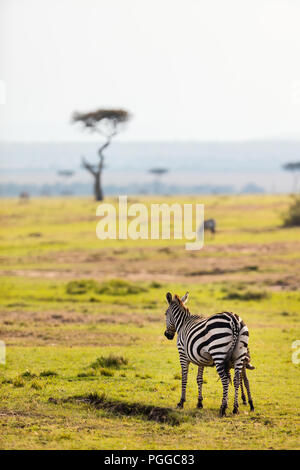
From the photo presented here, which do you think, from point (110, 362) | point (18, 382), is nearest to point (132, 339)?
point (110, 362)

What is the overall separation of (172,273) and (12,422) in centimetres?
1918

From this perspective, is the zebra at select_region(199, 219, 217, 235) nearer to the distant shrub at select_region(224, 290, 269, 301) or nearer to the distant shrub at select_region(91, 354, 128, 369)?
the distant shrub at select_region(224, 290, 269, 301)

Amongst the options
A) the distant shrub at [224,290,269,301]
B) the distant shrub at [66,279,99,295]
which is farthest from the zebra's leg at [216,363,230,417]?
the distant shrub at [66,279,99,295]

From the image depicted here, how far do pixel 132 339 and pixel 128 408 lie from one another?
630cm

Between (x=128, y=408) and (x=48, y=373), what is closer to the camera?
(x=128, y=408)

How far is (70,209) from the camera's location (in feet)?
190

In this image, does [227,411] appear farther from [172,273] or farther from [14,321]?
[172,273]

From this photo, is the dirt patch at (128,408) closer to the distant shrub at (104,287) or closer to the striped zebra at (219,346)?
the striped zebra at (219,346)

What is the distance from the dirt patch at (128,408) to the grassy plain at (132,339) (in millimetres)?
20

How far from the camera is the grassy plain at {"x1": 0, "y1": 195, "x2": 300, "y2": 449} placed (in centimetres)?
950

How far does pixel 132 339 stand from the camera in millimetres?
16891

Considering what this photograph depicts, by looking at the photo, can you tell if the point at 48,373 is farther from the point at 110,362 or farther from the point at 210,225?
the point at 210,225

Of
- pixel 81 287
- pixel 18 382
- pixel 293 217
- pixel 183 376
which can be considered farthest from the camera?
pixel 293 217
